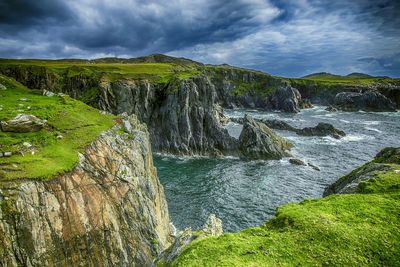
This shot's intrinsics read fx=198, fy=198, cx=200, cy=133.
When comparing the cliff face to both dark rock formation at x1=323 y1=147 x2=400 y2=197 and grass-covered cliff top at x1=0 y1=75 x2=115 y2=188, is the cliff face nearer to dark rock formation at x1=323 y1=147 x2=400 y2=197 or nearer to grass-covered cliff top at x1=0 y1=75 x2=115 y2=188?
grass-covered cliff top at x1=0 y1=75 x2=115 y2=188

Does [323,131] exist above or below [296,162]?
above

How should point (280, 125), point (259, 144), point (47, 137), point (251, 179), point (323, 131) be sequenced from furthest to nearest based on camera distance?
1. point (280, 125)
2. point (323, 131)
3. point (259, 144)
4. point (251, 179)
5. point (47, 137)

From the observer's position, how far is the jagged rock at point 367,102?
348 ft

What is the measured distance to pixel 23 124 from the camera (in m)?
16.2

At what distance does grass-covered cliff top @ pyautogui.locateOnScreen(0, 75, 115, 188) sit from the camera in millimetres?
13070

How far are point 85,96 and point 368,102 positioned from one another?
451 ft

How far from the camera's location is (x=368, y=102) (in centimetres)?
10919

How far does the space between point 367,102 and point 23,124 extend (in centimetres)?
14286

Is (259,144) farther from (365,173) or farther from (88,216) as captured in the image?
(88,216)

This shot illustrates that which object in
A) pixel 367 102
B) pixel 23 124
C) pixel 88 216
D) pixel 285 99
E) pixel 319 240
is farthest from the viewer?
pixel 285 99

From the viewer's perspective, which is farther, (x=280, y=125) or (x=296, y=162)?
(x=280, y=125)

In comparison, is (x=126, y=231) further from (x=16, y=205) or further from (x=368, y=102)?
(x=368, y=102)

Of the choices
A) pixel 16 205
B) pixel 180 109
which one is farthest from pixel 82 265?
pixel 180 109

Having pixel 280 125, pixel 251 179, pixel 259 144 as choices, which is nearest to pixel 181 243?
pixel 251 179
